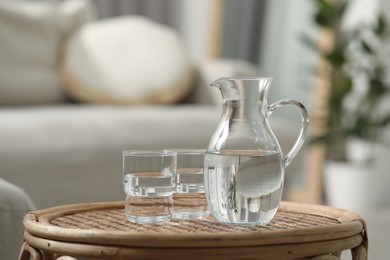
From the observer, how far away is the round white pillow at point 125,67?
9.67ft

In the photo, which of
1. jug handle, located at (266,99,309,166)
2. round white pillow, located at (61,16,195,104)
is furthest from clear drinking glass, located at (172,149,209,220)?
round white pillow, located at (61,16,195,104)

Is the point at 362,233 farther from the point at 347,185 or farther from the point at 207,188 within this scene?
the point at 347,185

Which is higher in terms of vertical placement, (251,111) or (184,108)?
(251,111)

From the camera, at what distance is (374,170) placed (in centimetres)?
372

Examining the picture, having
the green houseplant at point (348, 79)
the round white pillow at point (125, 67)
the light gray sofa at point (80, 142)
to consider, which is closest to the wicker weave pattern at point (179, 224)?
the light gray sofa at point (80, 142)

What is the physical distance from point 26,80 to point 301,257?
210 centimetres

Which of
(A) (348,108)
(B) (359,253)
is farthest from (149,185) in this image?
(A) (348,108)

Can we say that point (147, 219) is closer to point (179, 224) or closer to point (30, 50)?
point (179, 224)

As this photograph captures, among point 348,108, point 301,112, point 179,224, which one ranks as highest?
point 301,112

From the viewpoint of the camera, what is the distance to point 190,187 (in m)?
1.19

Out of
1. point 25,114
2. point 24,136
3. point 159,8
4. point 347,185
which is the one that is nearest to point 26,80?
point 25,114

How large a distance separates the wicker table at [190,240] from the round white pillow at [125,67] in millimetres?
1810

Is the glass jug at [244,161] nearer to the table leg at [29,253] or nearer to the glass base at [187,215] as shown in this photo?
the glass base at [187,215]

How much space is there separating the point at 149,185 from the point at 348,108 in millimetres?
2813
